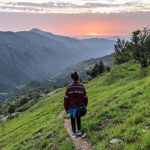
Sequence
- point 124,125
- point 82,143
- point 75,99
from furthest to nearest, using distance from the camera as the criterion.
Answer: point 75,99 < point 82,143 < point 124,125

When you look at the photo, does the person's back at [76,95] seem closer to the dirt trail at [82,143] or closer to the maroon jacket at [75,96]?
the maroon jacket at [75,96]

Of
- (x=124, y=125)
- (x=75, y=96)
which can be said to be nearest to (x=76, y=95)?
(x=75, y=96)

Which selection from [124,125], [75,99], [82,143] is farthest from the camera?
[75,99]

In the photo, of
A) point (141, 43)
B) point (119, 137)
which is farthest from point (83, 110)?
point (141, 43)

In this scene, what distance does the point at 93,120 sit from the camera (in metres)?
23.4

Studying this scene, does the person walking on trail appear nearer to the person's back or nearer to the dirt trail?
the person's back

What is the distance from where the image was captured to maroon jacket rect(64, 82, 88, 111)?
21391 mm

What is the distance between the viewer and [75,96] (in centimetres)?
2142

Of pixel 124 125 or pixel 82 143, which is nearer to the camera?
pixel 124 125

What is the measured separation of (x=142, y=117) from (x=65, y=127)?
7.39 m

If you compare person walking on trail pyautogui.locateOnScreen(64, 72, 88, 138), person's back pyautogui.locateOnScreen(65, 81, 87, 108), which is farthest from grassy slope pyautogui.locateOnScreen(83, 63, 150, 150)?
person's back pyautogui.locateOnScreen(65, 81, 87, 108)

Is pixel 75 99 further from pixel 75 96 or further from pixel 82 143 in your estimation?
pixel 82 143

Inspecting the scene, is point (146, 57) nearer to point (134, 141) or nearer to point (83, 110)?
point (83, 110)

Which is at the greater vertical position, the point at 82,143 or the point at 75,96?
the point at 75,96
